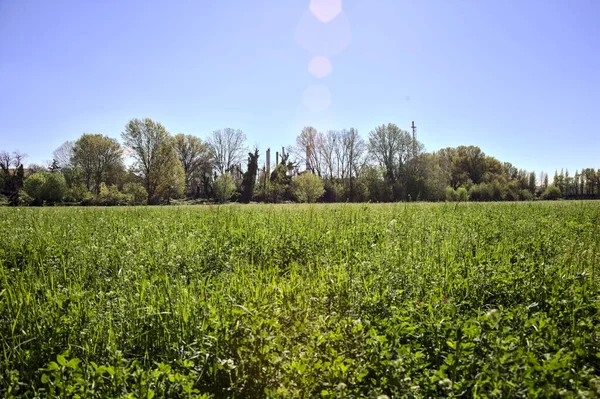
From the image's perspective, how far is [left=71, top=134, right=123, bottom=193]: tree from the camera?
53188 millimetres

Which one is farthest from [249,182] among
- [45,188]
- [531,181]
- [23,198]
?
[531,181]

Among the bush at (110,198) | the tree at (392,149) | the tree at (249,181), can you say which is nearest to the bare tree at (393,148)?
the tree at (392,149)

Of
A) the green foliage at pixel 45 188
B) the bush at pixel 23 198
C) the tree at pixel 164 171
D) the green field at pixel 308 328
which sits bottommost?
the green field at pixel 308 328

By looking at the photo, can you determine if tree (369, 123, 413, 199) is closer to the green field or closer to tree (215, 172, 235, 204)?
tree (215, 172, 235, 204)

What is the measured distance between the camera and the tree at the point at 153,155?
4678 cm

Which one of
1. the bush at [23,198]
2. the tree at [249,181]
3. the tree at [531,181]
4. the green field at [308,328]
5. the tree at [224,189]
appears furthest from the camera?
the tree at [531,181]

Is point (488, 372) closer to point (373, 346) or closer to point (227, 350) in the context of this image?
point (373, 346)

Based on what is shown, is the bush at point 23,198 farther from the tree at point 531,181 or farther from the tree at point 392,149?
the tree at point 531,181

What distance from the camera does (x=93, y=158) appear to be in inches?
2116

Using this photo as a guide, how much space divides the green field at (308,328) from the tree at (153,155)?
147ft

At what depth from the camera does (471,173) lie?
76.9 meters

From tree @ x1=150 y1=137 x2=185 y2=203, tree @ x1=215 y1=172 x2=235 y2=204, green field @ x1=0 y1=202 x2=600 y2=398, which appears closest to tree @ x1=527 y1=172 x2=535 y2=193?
tree @ x1=215 y1=172 x2=235 y2=204

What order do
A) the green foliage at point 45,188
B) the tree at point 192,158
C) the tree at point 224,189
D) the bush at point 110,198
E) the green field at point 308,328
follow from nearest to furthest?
the green field at point 308,328, the tree at point 224,189, the green foliage at point 45,188, the bush at point 110,198, the tree at point 192,158

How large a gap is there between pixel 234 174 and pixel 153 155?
19.8 metres
